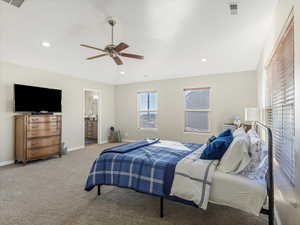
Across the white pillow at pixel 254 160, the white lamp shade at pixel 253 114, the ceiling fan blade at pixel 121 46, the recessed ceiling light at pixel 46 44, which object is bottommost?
the white pillow at pixel 254 160

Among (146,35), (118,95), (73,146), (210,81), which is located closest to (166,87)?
(210,81)

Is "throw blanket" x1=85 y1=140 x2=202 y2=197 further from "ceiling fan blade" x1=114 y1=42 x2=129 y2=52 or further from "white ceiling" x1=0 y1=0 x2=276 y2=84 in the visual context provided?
"white ceiling" x1=0 y1=0 x2=276 y2=84

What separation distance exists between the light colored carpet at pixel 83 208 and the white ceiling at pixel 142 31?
261 cm

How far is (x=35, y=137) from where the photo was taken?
4.18 m

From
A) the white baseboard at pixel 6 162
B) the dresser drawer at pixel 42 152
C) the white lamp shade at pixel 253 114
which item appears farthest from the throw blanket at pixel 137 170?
the white baseboard at pixel 6 162

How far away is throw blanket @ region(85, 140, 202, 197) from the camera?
202 centimetres

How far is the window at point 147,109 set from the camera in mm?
6633

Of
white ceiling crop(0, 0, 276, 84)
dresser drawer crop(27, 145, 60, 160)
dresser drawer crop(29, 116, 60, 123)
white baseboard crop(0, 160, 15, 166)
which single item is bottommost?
white baseboard crop(0, 160, 15, 166)

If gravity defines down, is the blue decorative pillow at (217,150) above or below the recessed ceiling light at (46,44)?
below

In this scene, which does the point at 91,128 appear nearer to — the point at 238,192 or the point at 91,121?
the point at 91,121

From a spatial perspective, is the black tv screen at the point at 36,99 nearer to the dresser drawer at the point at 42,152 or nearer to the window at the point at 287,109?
the dresser drawer at the point at 42,152

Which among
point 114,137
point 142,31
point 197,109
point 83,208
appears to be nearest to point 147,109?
point 114,137

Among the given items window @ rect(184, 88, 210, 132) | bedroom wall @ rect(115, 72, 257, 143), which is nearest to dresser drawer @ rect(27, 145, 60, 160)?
bedroom wall @ rect(115, 72, 257, 143)

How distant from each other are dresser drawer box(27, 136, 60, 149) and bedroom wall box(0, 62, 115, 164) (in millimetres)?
540
